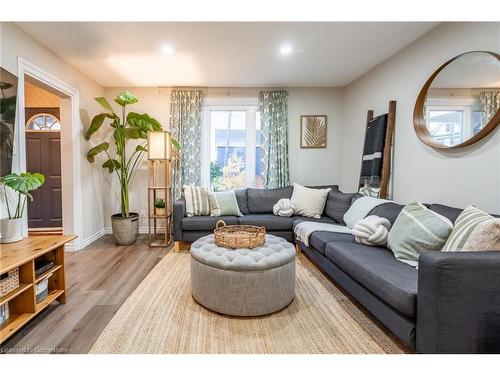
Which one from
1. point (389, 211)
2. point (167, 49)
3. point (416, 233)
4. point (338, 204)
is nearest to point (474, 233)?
point (416, 233)

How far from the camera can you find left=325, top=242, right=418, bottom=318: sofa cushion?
1485 millimetres

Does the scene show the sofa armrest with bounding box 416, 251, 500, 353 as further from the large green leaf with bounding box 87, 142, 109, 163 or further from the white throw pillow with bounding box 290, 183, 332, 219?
the large green leaf with bounding box 87, 142, 109, 163

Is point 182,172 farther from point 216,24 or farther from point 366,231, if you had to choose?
point 366,231

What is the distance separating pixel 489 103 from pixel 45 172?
6098mm

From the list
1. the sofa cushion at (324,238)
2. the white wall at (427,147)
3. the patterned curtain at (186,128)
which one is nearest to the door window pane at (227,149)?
the patterned curtain at (186,128)

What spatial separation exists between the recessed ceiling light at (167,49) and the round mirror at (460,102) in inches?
104

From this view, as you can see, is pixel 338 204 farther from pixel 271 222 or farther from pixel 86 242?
pixel 86 242

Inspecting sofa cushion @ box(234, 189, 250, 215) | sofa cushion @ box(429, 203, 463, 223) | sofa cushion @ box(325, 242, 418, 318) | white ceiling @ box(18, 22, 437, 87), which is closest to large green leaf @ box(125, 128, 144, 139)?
white ceiling @ box(18, 22, 437, 87)

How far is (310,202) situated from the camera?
12.2 ft

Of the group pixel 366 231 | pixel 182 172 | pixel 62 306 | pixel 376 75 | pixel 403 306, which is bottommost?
pixel 62 306

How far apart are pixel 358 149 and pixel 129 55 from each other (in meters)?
3.31

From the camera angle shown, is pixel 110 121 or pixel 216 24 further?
pixel 110 121

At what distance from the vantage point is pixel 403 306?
4.83 feet

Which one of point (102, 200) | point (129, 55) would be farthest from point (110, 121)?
point (129, 55)
